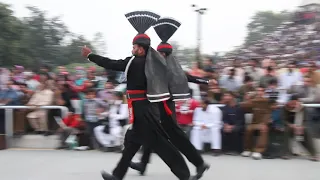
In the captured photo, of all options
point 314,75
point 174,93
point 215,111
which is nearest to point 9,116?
point 215,111

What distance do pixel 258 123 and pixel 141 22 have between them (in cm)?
264

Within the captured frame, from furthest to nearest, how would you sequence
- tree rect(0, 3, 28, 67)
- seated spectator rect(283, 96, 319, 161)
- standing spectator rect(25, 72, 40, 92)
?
tree rect(0, 3, 28, 67)
standing spectator rect(25, 72, 40, 92)
seated spectator rect(283, 96, 319, 161)

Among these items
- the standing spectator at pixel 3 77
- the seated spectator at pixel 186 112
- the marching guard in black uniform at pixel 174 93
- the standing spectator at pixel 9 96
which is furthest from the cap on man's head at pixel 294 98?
the standing spectator at pixel 3 77

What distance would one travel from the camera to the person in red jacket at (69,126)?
6.83 meters

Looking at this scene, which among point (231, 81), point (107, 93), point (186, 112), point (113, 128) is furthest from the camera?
point (231, 81)

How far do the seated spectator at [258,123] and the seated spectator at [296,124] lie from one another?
30 cm

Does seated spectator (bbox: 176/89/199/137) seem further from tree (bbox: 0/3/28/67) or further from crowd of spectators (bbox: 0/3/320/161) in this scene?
tree (bbox: 0/3/28/67)

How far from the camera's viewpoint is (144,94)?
4473 millimetres

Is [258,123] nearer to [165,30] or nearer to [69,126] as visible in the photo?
[165,30]

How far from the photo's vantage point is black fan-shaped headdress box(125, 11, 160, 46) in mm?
4375

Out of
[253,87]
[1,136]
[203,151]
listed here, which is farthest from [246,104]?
[1,136]

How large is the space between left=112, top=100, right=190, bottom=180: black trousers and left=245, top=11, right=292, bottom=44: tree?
27.4m

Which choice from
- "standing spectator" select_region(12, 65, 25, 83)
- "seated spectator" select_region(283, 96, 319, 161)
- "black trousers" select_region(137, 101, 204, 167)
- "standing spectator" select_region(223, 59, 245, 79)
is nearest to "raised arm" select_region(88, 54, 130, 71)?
"black trousers" select_region(137, 101, 204, 167)

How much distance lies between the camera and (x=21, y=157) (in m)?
6.29
